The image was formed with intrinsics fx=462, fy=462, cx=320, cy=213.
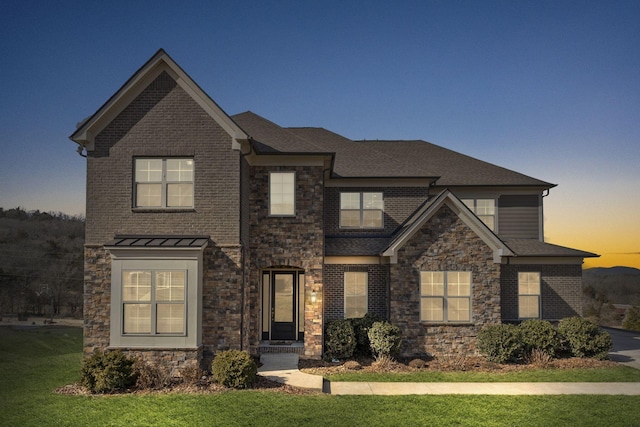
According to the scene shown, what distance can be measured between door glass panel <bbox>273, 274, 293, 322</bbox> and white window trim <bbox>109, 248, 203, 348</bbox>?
4.57 m

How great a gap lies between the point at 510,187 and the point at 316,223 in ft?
31.1

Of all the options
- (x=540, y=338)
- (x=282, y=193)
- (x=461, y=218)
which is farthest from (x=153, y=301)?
(x=540, y=338)

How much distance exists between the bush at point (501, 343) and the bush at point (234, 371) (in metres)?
8.01

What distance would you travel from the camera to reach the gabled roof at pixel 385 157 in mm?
16562

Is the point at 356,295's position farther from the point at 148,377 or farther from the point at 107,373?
the point at 107,373

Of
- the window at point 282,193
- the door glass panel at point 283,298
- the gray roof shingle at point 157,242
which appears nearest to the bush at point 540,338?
the door glass panel at point 283,298

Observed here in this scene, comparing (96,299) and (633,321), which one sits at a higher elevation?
(96,299)

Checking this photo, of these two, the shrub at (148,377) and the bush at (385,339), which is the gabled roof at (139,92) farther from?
the bush at (385,339)

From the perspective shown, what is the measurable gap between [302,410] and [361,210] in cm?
1006

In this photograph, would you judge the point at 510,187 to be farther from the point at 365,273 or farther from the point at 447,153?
the point at 365,273

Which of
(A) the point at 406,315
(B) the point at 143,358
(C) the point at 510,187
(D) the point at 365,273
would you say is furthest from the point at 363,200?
(B) the point at 143,358

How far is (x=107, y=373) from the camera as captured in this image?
11547mm

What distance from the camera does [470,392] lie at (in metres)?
12.1

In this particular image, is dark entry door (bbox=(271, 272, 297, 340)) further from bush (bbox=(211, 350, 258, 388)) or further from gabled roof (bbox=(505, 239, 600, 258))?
gabled roof (bbox=(505, 239, 600, 258))
